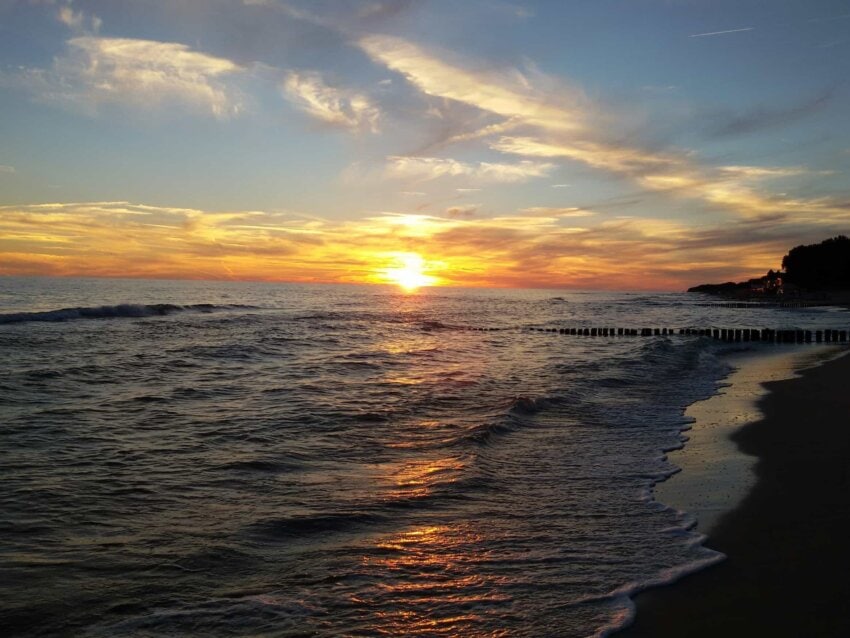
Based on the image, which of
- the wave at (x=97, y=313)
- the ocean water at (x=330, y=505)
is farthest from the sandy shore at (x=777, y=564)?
the wave at (x=97, y=313)

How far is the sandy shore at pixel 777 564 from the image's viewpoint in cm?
531

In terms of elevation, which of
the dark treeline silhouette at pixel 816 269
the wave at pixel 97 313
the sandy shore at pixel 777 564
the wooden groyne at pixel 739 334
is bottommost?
the sandy shore at pixel 777 564

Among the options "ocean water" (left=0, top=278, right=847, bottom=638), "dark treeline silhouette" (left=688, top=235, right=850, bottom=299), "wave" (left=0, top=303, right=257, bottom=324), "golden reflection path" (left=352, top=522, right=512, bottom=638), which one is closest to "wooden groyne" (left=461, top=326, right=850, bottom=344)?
"ocean water" (left=0, top=278, right=847, bottom=638)

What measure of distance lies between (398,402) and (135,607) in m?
11.7

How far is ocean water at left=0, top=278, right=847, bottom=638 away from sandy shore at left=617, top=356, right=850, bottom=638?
16.4 inches

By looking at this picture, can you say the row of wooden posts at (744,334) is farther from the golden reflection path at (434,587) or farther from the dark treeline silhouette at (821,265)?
the dark treeline silhouette at (821,265)

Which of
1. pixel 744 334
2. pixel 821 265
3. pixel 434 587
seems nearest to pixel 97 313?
pixel 744 334

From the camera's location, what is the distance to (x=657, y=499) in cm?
909

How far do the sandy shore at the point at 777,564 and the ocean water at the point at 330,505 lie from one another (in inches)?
16.4

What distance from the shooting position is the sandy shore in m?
5.31

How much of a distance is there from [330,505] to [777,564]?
5.38 m

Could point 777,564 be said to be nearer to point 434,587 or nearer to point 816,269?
point 434,587

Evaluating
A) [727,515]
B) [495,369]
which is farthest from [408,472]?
[495,369]

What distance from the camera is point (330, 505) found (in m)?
8.59
